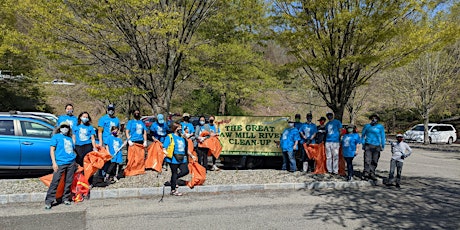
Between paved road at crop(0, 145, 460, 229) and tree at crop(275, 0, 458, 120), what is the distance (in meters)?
3.76

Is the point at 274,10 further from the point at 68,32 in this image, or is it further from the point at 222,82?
the point at 68,32

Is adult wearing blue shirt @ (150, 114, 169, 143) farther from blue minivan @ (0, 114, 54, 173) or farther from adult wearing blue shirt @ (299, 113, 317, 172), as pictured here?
adult wearing blue shirt @ (299, 113, 317, 172)

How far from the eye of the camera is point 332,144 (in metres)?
9.40

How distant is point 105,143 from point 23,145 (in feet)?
7.14

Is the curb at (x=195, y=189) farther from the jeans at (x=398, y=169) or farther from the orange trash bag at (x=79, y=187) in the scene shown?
the jeans at (x=398, y=169)

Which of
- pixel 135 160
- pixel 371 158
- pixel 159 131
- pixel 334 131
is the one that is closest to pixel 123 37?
pixel 159 131

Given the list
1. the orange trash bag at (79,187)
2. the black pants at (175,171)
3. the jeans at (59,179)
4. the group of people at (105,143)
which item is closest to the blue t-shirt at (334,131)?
the group of people at (105,143)

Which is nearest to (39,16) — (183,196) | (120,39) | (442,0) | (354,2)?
(120,39)

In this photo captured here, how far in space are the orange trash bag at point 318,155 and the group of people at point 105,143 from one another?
299cm

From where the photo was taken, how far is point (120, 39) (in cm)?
947

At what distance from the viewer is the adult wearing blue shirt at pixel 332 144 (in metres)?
9.37

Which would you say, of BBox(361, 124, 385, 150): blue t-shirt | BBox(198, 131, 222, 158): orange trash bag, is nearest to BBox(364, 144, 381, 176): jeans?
BBox(361, 124, 385, 150): blue t-shirt

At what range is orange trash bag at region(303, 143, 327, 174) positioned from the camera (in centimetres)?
977

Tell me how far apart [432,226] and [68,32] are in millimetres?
9240
